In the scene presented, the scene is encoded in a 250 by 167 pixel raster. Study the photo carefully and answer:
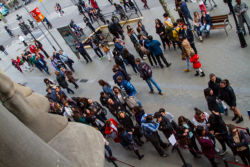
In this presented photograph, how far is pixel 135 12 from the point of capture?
1898cm

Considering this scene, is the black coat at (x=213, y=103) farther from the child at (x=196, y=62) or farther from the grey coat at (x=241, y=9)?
the grey coat at (x=241, y=9)

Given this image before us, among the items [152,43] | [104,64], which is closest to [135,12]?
[104,64]

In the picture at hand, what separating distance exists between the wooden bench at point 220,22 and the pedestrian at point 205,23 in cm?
25

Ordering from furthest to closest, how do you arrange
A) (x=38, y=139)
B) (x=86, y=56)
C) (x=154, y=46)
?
1. (x=86, y=56)
2. (x=154, y=46)
3. (x=38, y=139)

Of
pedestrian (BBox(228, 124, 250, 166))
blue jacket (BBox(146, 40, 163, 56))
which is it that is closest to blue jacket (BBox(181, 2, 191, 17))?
blue jacket (BBox(146, 40, 163, 56))

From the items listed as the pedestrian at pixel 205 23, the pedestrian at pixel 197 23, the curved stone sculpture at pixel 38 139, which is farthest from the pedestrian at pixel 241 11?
the curved stone sculpture at pixel 38 139

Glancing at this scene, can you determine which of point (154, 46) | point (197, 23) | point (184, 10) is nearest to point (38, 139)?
point (154, 46)

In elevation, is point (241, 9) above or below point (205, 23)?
above

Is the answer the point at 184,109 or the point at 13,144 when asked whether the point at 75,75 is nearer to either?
the point at 184,109

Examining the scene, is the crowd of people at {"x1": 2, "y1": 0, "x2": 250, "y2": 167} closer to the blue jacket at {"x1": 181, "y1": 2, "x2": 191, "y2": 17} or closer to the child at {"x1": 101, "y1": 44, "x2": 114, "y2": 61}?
the blue jacket at {"x1": 181, "y1": 2, "x2": 191, "y2": 17}

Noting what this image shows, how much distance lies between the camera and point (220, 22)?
445 inches

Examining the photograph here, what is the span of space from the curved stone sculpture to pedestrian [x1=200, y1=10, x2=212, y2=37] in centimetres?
1029

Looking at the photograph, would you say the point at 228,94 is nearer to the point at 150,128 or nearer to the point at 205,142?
the point at 205,142

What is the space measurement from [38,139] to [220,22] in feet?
37.4
